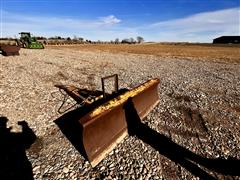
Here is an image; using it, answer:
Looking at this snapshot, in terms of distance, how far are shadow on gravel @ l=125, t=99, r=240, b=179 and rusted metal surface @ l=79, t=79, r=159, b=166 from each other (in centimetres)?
34

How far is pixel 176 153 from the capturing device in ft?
15.3

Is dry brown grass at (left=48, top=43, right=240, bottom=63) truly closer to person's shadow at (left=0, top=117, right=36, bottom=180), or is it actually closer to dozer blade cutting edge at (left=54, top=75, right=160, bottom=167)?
dozer blade cutting edge at (left=54, top=75, right=160, bottom=167)

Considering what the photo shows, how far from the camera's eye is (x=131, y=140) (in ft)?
17.0

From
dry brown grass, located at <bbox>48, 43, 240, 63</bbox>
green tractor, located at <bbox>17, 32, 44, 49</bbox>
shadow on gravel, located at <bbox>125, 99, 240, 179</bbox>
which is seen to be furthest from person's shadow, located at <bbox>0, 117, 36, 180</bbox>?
green tractor, located at <bbox>17, 32, 44, 49</bbox>

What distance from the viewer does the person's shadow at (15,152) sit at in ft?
13.0

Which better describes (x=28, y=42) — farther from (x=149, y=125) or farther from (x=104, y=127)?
(x=104, y=127)

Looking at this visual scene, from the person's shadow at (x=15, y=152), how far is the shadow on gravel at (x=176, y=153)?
2.79m

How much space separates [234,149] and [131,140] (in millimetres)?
2666

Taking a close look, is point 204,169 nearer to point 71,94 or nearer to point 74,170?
point 74,170

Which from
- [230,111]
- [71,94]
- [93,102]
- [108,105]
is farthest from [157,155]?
[71,94]

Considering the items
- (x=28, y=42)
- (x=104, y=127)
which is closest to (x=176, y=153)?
(x=104, y=127)

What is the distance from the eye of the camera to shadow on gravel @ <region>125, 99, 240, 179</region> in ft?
13.5

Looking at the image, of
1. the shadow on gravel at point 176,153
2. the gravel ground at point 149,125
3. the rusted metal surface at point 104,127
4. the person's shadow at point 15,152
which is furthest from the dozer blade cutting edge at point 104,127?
the person's shadow at point 15,152

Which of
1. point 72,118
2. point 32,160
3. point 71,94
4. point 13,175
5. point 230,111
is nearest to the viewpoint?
point 13,175
